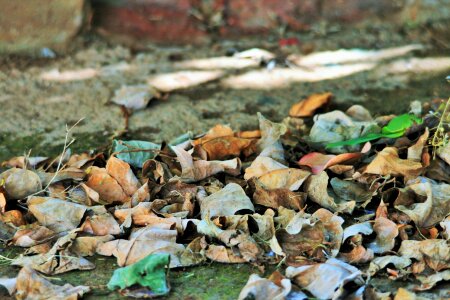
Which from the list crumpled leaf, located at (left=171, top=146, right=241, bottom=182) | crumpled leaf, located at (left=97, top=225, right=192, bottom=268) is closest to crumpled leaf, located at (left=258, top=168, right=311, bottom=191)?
crumpled leaf, located at (left=171, top=146, right=241, bottom=182)

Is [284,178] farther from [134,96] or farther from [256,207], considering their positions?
[134,96]

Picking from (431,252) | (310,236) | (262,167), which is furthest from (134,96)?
(431,252)

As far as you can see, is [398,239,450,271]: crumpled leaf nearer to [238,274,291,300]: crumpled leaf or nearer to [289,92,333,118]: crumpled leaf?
[238,274,291,300]: crumpled leaf

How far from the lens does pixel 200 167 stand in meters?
2.15

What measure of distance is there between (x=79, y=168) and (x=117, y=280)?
60 centimetres

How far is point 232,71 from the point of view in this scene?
117 inches


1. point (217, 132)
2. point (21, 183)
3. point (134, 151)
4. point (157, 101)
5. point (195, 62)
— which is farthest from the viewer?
point (195, 62)

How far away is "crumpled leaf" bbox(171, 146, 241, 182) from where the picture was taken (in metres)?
2.14

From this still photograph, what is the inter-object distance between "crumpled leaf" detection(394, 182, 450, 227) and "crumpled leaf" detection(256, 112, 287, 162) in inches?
16.0

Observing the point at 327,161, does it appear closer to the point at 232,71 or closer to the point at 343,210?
the point at 343,210

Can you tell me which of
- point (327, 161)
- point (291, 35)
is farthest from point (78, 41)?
point (327, 161)

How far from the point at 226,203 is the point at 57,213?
46 centimetres

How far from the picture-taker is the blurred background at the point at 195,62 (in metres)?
2.67

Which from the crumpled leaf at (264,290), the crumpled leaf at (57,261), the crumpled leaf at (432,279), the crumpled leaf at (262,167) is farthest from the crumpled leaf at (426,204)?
the crumpled leaf at (57,261)
